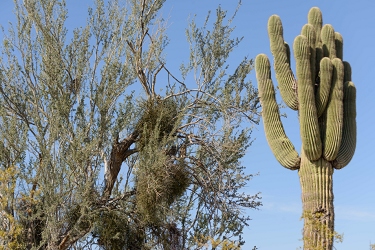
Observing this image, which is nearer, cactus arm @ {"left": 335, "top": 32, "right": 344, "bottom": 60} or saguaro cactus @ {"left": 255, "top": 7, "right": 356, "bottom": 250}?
saguaro cactus @ {"left": 255, "top": 7, "right": 356, "bottom": 250}

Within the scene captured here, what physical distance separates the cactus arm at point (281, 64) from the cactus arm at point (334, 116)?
2.17ft

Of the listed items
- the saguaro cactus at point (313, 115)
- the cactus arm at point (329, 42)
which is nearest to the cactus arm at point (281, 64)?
the saguaro cactus at point (313, 115)

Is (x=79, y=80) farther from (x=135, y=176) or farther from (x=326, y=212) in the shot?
(x=326, y=212)

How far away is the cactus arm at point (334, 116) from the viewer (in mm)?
9867

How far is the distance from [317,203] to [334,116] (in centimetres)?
158

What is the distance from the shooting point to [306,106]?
9.88m

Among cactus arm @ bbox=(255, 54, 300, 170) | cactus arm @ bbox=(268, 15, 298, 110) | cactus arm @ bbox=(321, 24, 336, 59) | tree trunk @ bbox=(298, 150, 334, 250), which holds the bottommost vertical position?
tree trunk @ bbox=(298, 150, 334, 250)

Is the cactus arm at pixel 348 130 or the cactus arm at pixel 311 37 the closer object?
the cactus arm at pixel 348 130

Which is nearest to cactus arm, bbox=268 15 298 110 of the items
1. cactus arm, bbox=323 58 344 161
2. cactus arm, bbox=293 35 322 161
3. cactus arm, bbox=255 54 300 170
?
cactus arm, bbox=255 54 300 170

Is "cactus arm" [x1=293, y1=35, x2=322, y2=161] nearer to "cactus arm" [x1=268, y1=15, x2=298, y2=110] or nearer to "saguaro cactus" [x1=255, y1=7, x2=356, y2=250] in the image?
"saguaro cactus" [x1=255, y1=7, x2=356, y2=250]

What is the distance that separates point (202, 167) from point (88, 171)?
2160mm

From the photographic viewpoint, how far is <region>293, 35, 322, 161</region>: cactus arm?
32.1 ft

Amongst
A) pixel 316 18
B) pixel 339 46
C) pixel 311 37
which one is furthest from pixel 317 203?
pixel 316 18

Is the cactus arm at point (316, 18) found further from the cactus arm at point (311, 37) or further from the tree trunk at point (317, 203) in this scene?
the tree trunk at point (317, 203)
